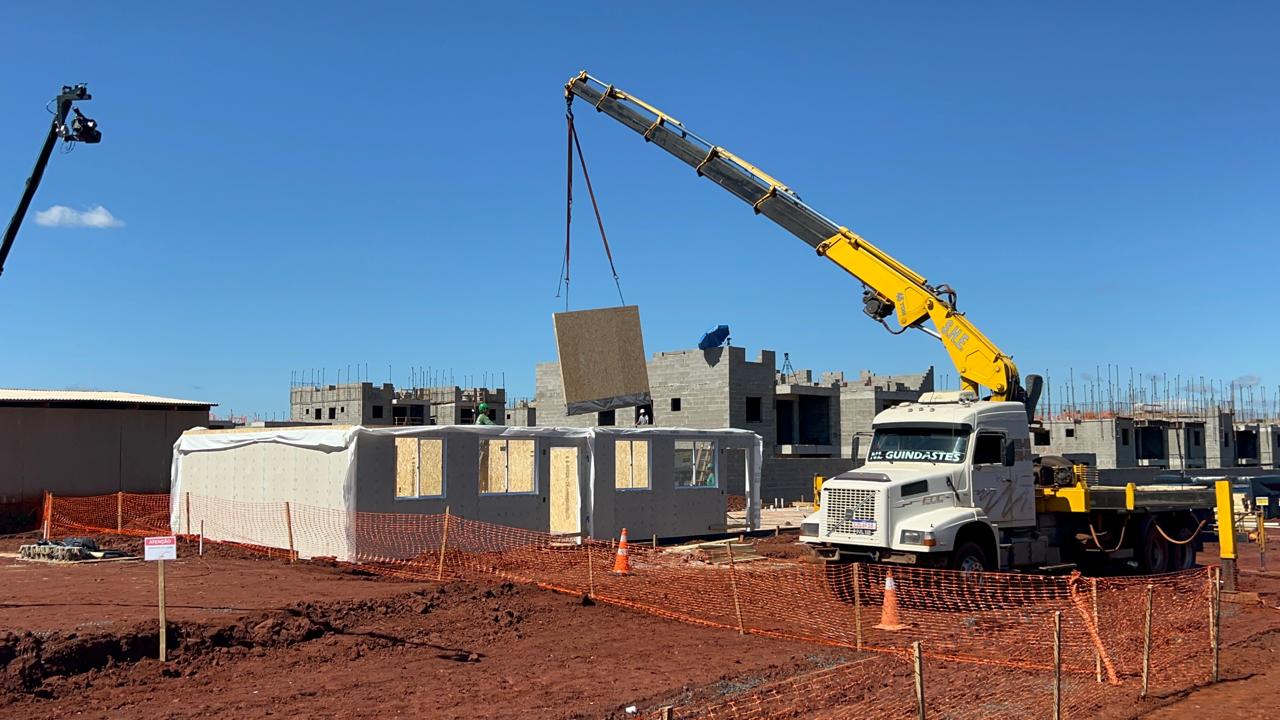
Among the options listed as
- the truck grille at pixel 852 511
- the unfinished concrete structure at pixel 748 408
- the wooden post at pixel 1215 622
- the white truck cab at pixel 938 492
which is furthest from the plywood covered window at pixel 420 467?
the unfinished concrete structure at pixel 748 408

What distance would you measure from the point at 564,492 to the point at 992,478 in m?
10.9

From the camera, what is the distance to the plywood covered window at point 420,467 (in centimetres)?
2073

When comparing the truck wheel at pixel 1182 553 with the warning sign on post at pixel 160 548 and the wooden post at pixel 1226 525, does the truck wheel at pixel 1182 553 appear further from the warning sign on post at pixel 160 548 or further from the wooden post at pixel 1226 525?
the warning sign on post at pixel 160 548

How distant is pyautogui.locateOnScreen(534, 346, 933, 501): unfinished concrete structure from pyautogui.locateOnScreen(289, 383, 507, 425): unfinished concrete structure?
64.9 feet

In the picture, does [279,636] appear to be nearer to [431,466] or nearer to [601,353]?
[431,466]

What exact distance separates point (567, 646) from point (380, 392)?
188ft

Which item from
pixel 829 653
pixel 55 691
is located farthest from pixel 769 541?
pixel 55 691

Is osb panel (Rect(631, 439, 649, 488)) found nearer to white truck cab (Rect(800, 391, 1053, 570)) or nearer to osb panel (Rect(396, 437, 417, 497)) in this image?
osb panel (Rect(396, 437, 417, 497))

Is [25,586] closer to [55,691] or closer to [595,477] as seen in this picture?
[55,691]

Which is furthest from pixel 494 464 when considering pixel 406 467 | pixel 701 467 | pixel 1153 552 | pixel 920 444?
pixel 1153 552

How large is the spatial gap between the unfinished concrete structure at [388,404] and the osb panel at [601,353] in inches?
1736

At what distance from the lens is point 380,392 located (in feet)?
221

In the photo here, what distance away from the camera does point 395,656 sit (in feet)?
38.3

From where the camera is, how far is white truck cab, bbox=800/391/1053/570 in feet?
49.1
